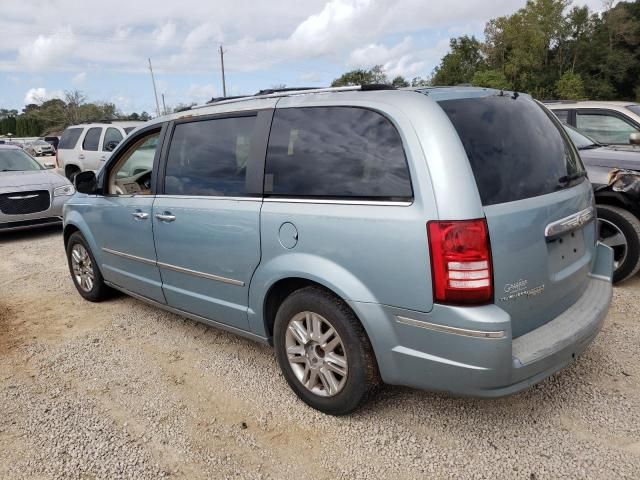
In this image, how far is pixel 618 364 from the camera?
3.33 m

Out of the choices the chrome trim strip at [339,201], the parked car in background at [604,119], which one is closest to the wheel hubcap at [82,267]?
the chrome trim strip at [339,201]

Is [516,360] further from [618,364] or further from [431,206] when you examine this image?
[618,364]

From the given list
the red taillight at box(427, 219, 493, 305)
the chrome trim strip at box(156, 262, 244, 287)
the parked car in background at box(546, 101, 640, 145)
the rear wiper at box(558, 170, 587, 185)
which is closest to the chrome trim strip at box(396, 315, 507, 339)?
the red taillight at box(427, 219, 493, 305)

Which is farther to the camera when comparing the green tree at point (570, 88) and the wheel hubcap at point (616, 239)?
the green tree at point (570, 88)

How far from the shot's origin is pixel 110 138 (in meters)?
11.8

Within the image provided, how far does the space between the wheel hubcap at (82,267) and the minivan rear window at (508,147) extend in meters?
3.76

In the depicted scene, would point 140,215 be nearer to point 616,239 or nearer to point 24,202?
point 616,239

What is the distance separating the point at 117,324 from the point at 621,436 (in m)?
3.75

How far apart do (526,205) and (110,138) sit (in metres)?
11.2

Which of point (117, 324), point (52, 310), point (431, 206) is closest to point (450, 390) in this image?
point (431, 206)

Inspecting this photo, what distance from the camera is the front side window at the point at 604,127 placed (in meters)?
6.34

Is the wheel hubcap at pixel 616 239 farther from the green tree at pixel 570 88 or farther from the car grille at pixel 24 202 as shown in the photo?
the green tree at pixel 570 88

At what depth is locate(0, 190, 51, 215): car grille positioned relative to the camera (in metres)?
7.96

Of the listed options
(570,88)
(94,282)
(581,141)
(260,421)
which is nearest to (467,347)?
(260,421)
